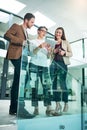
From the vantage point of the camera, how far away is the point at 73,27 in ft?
15.1

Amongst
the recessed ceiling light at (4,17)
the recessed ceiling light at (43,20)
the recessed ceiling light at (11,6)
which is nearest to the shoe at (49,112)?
the recessed ceiling light at (4,17)

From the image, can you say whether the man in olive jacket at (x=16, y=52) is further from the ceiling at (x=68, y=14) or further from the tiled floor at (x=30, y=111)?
the ceiling at (x=68, y=14)

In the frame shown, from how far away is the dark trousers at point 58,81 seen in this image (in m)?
2.23

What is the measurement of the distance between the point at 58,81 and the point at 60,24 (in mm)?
2487

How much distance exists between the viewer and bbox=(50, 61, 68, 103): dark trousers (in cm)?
223

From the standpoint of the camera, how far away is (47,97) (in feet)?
6.93

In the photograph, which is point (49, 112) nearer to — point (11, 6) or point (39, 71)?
point (39, 71)

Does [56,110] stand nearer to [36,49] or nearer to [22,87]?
[22,87]

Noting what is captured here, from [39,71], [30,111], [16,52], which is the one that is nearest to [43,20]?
[16,52]

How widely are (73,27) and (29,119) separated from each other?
3.13 meters

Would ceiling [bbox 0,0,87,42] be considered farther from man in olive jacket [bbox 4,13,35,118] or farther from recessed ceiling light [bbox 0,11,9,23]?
man in olive jacket [bbox 4,13,35,118]

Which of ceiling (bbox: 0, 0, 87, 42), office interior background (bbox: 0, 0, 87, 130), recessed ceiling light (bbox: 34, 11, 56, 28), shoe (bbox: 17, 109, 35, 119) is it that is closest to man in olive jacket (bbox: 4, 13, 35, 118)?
shoe (bbox: 17, 109, 35, 119)

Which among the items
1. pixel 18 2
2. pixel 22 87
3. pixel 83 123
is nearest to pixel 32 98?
pixel 22 87

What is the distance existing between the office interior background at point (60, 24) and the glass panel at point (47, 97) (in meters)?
0.02
